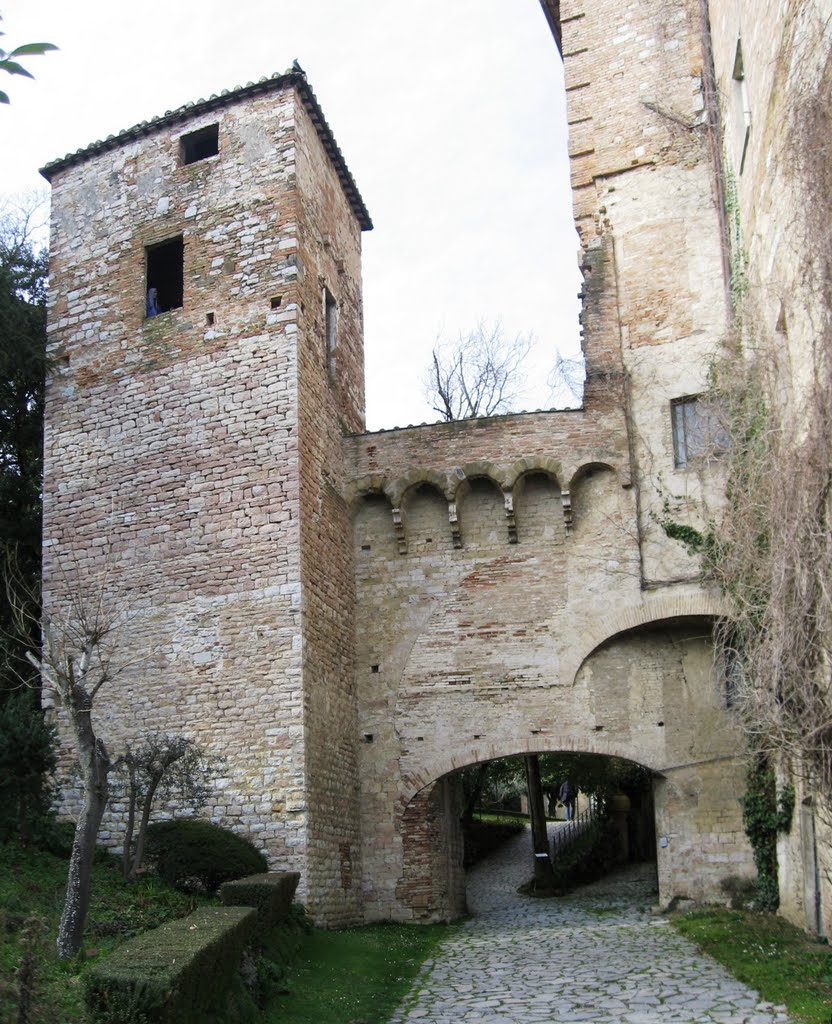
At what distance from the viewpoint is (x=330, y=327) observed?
1523cm

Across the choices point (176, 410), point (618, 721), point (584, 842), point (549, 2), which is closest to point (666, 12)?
point (549, 2)

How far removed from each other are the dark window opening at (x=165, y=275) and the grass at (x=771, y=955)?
1045 centimetres

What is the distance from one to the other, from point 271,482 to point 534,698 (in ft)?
14.3

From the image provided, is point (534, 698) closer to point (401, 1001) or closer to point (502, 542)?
point (502, 542)

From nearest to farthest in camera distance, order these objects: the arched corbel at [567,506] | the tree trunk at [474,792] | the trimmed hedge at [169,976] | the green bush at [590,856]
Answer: the trimmed hedge at [169,976] < the arched corbel at [567,506] < the green bush at [590,856] < the tree trunk at [474,792]

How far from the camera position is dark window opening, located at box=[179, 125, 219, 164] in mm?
14961

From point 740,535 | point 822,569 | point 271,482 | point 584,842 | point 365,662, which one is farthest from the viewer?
point 584,842

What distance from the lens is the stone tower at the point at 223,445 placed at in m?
12.4

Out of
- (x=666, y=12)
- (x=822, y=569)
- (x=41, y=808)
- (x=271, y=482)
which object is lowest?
(x=41, y=808)

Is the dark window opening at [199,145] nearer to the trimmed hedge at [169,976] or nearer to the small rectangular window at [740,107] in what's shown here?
the small rectangular window at [740,107]

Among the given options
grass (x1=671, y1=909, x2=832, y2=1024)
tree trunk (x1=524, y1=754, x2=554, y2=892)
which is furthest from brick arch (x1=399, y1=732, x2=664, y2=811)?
tree trunk (x1=524, y1=754, x2=554, y2=892)

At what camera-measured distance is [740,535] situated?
1006 centimetres

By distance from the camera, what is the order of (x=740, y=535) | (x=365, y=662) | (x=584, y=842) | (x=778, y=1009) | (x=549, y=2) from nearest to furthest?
(x=778, y=1009) → (x=740, y=535) → (x=365, y=662) → (x=549, y=2) → (x=584, y=842)

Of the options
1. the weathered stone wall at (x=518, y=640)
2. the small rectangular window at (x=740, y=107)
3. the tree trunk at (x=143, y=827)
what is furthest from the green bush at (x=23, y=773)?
the small rectangular window at (x=740, y=107)
